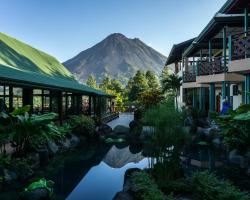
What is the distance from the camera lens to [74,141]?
17.9 meters

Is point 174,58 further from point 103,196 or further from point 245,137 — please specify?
point 103,196

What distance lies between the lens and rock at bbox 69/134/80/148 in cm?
1752

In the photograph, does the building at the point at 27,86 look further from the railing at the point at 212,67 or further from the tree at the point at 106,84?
Answer: the tree at the point at 106,84

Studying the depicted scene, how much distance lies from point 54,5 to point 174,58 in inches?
784

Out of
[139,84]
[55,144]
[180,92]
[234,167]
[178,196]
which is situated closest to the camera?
[178,196]

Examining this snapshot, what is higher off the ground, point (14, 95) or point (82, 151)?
point (14, 95)

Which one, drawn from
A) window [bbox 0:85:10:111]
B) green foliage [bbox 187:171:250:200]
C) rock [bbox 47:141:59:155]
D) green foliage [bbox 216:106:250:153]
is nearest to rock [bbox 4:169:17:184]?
rock [bbox 47:141:59:155]

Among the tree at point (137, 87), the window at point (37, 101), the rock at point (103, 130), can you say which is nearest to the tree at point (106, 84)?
the tree at point (137, 87)

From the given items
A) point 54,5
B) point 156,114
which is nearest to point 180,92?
point 54,5

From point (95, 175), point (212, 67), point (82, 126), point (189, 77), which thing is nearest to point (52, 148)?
point (95, 175)

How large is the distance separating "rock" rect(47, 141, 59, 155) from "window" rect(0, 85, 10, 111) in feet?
8.63

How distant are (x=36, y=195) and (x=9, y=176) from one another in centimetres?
212

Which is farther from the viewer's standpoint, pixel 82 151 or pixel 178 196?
pixel 82 151

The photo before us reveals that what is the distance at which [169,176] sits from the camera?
31.3 feet
